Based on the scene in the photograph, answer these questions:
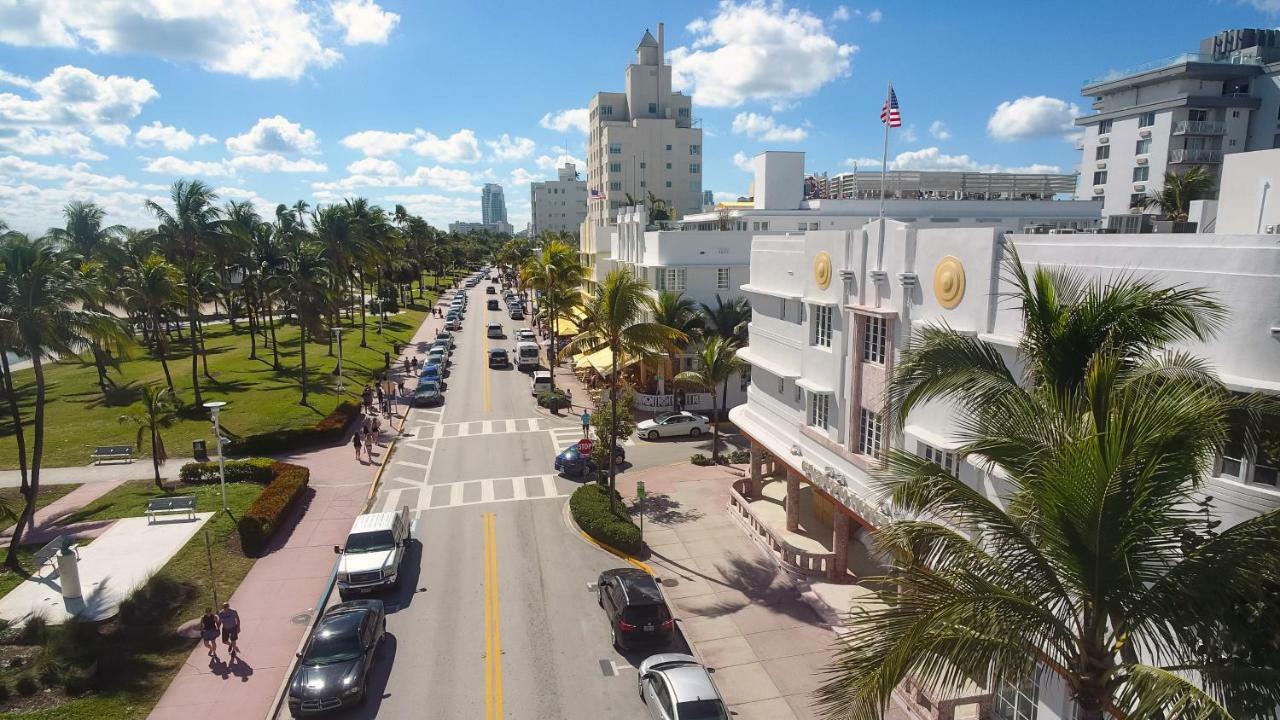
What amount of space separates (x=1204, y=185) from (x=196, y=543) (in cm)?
5681

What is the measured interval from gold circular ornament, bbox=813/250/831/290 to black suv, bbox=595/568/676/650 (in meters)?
9.92

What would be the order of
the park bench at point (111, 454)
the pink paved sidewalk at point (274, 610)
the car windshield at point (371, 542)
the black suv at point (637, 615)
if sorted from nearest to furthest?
the pink paved sidewalk at point (274, 610), the black suv at point (637, 615), the car windshield at point (371, 542), the park bench at point (111, 454)

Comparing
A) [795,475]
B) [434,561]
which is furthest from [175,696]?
[795,475]

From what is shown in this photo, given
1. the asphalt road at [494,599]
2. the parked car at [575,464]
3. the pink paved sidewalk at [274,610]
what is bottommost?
the asphalt road at [494,599]

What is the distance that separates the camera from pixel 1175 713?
5648 millimetres

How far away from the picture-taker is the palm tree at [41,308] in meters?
20.8

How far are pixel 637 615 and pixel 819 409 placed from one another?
8.49 m

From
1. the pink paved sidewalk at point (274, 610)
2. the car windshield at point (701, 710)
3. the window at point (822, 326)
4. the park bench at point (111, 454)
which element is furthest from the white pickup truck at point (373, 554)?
the park bench at point (111, 454)

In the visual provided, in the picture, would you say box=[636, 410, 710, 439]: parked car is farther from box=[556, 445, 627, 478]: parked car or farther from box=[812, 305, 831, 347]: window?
box=[812, 305, 831, 347]: window

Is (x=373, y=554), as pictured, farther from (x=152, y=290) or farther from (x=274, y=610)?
(x=152, y=290)

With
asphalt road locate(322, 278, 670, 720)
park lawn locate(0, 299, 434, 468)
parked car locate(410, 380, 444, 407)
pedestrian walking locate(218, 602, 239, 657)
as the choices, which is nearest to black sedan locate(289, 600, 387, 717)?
asphalt road locate(322, 278, 670, 720)

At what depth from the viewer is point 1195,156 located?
58.0 m

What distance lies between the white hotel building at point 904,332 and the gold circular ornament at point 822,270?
50 mm

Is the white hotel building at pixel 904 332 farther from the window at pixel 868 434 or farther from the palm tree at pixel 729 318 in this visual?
the palm tree at pixel 729 318
